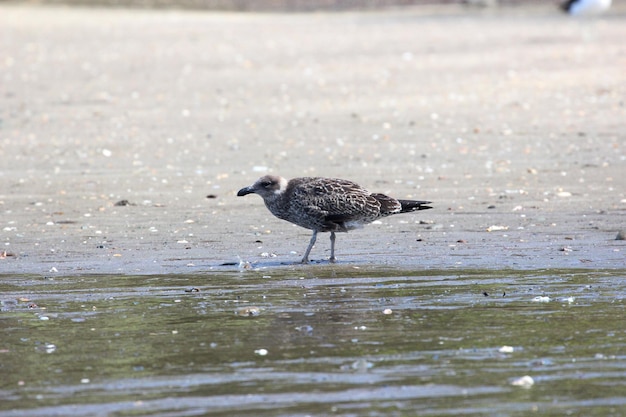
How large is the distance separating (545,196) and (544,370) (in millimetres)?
5553

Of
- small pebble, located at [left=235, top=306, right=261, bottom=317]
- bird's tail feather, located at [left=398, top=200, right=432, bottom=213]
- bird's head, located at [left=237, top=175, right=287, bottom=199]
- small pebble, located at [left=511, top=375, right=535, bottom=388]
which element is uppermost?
bird's head, located at [left=237, top=175, right=287, bottom=199]

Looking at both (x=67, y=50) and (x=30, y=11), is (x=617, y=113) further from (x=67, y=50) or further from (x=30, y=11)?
(x=30, y=11)

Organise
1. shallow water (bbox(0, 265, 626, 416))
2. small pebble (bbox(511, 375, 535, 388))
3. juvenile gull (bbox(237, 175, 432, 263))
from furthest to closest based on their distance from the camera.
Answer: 1. juvenile gull (bbox(237, 175, 432, 263))
2. small pebble (bbox(511, 375, 535, 388))
3. shallow water (bbox(0, 265, 626, 416))

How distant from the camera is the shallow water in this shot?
5.57m

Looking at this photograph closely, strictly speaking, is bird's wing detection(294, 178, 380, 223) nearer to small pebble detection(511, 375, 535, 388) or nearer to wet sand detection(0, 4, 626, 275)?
wet sand detection(0, 4, 626, 275)

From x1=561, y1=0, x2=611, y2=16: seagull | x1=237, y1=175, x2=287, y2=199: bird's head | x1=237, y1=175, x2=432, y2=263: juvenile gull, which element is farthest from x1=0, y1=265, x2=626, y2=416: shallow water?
x1=561, y1=0, x2=611, y2=16: seagull

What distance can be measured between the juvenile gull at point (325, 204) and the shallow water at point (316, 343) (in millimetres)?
492

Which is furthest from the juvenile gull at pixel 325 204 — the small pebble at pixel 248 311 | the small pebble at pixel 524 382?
the small pebble at pixel 524 382

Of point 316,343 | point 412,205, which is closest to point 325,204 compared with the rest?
point 412,205

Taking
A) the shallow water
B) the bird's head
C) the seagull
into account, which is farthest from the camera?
the seagull

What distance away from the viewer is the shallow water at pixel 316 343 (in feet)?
18.3

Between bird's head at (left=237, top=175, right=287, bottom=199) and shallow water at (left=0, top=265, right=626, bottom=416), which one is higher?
bird's head at (left=237, top=175, right=287, bottom=199)

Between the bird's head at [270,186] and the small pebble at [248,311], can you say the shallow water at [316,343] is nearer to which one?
the small pebble at [248,311]

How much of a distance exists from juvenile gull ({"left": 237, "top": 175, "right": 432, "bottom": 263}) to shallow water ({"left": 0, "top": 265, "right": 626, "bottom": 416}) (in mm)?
492
